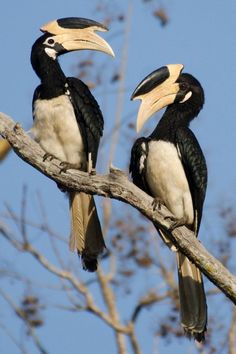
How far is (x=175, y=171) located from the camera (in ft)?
28.1

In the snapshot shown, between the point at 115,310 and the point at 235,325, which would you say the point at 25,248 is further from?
the point at 235,325

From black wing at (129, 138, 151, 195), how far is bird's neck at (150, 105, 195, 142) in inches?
4.7

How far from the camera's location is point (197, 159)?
8.52 metres

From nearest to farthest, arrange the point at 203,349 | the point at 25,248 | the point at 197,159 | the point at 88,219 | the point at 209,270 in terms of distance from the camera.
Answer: the point at 209,270, the point at 197,159, the point at 88,219, the point at 203,349, the point at 25,248

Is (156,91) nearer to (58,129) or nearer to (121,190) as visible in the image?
(58,129)

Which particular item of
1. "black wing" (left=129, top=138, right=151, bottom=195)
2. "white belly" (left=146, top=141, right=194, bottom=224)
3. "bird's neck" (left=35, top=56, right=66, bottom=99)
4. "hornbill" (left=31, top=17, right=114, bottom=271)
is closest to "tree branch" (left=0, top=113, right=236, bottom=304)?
"white belly" (left=146, top=141, right=194, bottom=224)

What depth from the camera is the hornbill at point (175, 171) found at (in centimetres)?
851

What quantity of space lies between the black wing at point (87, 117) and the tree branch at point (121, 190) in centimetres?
110

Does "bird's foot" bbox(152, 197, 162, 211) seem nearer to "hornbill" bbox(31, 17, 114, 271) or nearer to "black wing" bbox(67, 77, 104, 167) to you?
"hornbill" bbox(31, 17, 114, 271)

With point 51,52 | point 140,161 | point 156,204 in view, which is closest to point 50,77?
point 51,52

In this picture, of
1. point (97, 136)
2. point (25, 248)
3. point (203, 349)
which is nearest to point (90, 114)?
point (97, 136)

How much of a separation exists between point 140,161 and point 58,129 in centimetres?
75

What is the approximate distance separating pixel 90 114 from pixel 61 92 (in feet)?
1.00

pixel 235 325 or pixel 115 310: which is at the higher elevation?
pixel 115 310
